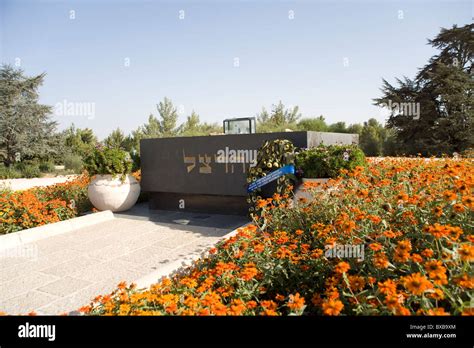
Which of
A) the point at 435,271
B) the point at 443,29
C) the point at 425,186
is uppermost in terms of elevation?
the point at 443,29

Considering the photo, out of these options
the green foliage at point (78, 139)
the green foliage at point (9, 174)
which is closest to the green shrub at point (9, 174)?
the green foliage at point (9, 174)

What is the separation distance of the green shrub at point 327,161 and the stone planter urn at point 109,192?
3.97 meters

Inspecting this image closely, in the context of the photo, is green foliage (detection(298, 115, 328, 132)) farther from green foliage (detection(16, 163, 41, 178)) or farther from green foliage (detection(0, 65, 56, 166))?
green foliage (detection(0, 65, 56, 166))

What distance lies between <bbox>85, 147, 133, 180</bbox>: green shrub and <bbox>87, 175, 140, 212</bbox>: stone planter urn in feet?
0.39

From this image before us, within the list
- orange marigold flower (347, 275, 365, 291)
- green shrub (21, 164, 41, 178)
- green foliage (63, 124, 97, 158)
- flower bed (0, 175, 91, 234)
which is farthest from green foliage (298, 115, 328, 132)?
orange marigold flower (347, 275, 365, 291)

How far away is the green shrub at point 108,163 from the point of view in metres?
6.87

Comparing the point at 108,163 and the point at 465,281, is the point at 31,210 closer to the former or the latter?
the point at 108,163

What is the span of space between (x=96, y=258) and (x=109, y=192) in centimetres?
270

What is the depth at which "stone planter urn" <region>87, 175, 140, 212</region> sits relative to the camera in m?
6.88

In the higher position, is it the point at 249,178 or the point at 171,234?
the point at 249,178

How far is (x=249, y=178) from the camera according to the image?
5.80 m
